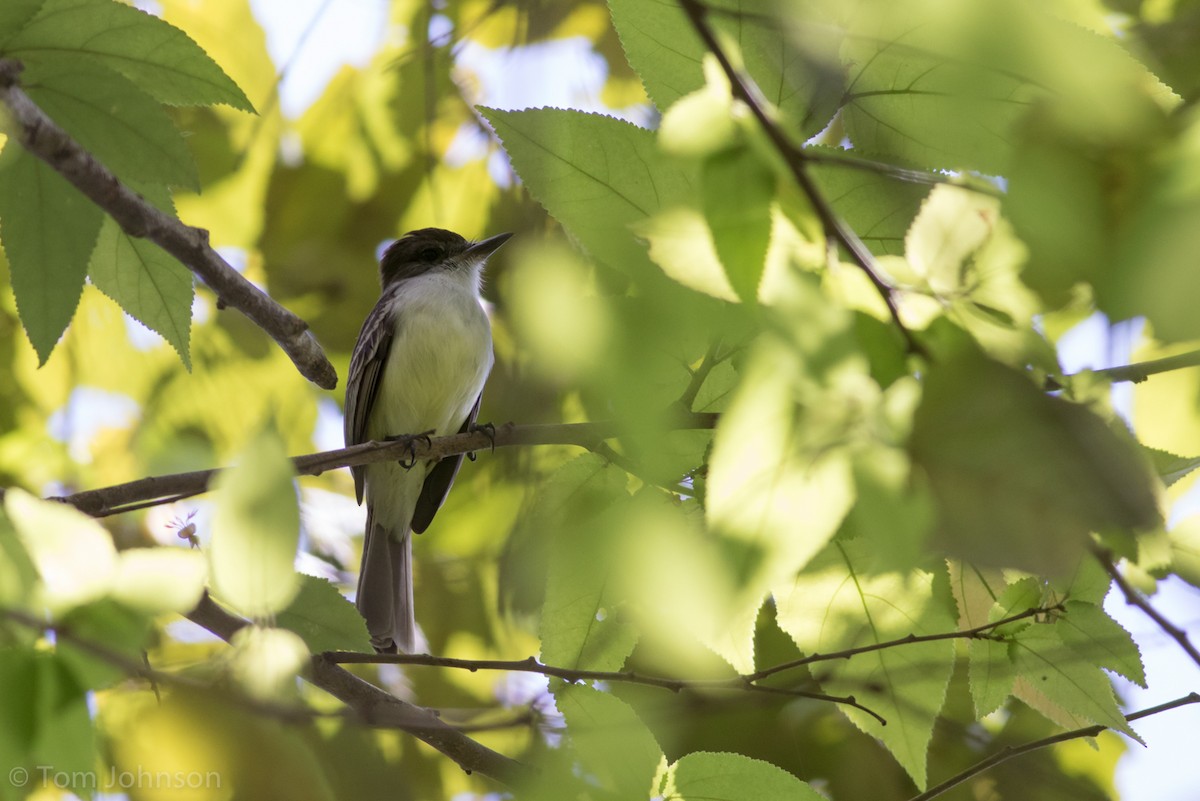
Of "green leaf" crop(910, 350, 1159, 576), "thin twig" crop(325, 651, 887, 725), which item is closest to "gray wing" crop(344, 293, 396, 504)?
"thin twig" crop(325, 651, 887, 725)

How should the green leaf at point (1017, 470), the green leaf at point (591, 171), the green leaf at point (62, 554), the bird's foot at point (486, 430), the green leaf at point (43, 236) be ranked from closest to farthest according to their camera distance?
the green leaf at point (1017, 470), the green leaf at point (62, 554), the green leaf at point (591, 171), the green leaf at point (43, 236), the bird's foot at point (486, 430)

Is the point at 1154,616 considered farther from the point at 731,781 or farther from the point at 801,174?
the point at 731,781

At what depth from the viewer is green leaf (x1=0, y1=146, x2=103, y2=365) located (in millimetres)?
1560

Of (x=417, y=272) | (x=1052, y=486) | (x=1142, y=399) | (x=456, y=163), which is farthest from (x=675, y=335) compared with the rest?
(x=417, y=272)

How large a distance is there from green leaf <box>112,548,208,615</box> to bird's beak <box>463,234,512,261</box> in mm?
3372

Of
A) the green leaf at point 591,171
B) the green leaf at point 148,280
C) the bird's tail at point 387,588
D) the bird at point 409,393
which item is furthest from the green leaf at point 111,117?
the bird at point 409,393

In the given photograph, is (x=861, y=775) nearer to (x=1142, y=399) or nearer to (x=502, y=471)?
(x=502, y=471)

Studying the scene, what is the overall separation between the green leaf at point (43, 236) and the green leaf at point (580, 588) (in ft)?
2.47

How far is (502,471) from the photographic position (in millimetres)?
3838

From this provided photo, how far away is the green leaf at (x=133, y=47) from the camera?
1486mm

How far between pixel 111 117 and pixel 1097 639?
1.60 m

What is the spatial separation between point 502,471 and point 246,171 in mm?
1661

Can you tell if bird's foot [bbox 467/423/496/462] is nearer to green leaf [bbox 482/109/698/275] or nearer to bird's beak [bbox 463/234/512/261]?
green leaf [bbox 482/109/698/275]

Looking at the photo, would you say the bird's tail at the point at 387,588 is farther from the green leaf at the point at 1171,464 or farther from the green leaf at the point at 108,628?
the green leaf at the point at 108,628
